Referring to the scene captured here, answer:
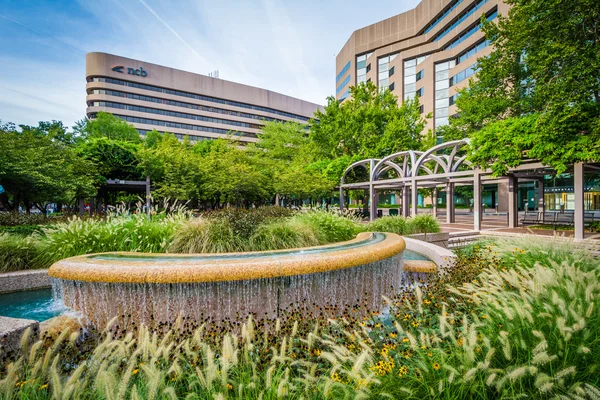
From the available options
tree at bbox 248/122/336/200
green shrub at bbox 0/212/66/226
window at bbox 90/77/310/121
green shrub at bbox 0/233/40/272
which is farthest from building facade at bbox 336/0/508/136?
green shrub at bbox 0/233/40/272

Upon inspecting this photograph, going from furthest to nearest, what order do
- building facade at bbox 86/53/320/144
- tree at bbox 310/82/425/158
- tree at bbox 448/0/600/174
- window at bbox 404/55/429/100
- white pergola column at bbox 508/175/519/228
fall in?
1. building facade at bbox 86/53/320/144
2. window at bbox 404/55/429/100
3. tree at bbox 310/82/425/158
4. white pergola column at bbox 508/175/519/228
5. tree at bbox 448/0/600/174

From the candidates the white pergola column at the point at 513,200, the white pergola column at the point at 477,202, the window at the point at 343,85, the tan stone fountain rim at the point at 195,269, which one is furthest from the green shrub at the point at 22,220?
the window at the point at 343,85

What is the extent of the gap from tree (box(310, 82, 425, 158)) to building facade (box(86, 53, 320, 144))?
2503 cm

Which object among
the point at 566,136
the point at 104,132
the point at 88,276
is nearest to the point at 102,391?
the point at 88,276

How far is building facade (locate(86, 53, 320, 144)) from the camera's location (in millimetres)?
59250

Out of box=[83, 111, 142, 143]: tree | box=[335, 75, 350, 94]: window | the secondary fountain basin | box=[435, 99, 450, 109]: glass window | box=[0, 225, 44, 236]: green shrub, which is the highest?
box=[335, 75, 350, 94]: window

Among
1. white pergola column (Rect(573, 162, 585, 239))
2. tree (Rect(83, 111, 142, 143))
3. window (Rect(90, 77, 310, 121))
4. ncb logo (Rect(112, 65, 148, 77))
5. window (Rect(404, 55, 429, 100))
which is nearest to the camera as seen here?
white pergola column (Rect(573, 162, 585, 239))

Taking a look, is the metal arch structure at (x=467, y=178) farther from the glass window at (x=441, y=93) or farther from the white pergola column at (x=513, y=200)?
the glass window at (x=441, y=93)

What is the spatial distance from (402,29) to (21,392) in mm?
59081

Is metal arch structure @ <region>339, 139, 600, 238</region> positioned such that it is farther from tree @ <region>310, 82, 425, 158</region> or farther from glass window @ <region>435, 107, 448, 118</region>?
glass window @ <region>435, 107, 448, 118</region>

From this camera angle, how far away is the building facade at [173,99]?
5925cm

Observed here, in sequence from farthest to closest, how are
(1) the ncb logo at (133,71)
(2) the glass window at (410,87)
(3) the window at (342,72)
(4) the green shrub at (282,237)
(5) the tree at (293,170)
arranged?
(1) the ncb logo at (133,71)
(3) the window at (342,72)
(2) the glass window at (410,87)
(5) the tree at (293,170)
(4) the green shrub at (282,237)

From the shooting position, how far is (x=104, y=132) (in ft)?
135

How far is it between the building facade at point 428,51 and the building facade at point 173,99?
73.8 feet
